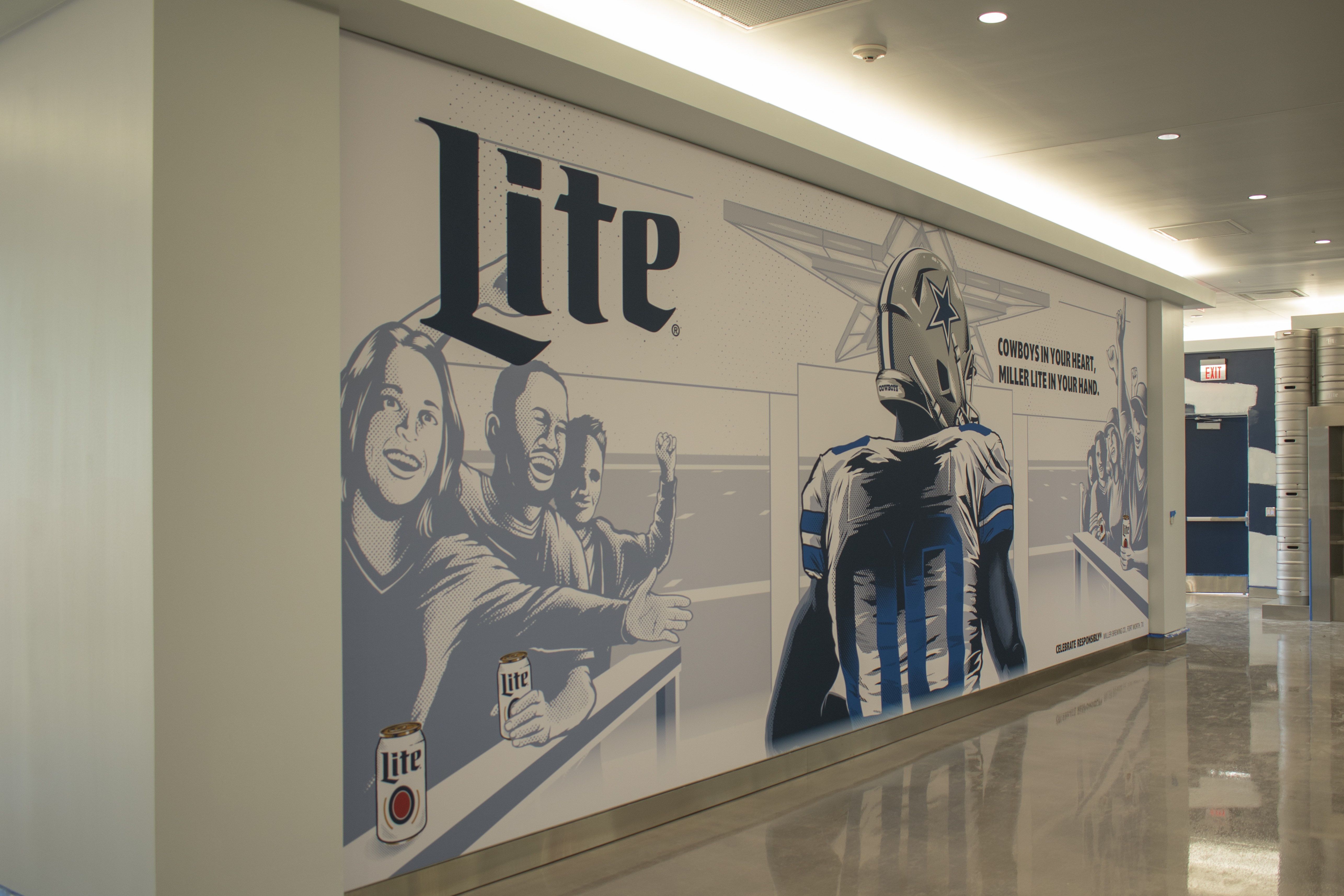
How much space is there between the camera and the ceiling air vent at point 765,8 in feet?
14.3

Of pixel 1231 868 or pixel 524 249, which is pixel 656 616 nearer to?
pixel 524 249

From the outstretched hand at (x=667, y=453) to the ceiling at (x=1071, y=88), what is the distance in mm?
1850

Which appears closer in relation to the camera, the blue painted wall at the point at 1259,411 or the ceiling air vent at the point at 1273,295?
the ceiling air vent at the point at 1273,295

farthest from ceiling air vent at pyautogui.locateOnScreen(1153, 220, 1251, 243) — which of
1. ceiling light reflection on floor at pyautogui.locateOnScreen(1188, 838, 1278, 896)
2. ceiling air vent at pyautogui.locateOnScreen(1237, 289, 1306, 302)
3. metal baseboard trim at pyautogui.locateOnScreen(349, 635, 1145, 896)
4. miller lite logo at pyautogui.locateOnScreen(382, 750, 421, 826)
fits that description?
miller lite logo at pyautogui.locateOnScreen(382, 750, 421, 826)

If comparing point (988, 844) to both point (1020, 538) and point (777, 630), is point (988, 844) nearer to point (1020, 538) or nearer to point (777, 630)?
point (777, 630)

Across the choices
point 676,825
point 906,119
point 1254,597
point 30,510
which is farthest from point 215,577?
point 1254,597

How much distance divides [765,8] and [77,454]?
10.8 feet

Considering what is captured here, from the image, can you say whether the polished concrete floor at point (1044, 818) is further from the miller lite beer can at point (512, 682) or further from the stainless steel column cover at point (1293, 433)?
the stainless steel column cover at point (1293, 433)

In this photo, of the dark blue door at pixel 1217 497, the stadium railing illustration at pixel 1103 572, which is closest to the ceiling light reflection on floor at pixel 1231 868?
the stadium railing illustration at pixel 1103 572

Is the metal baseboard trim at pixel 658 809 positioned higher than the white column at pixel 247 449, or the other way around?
the white column at pixel 247 449

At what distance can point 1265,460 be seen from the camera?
14.8m

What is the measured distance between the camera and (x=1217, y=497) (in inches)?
599

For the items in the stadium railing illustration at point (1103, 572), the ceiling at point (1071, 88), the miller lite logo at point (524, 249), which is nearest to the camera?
the miller lite logo at point (524, 249)

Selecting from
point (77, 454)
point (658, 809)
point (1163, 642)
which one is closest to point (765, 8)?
point (77, 454)
